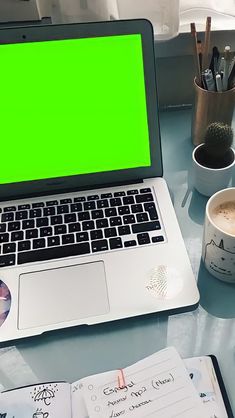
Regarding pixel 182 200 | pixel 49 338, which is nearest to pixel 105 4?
pixel 182 200

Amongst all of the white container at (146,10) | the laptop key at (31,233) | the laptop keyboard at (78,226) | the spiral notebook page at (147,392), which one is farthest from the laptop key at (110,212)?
the white container at (146,10)

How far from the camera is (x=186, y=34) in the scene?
2.41 ft

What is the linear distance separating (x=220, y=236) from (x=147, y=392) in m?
0.19

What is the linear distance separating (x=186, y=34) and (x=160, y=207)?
341 millimetres

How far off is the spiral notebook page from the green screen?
291 mm

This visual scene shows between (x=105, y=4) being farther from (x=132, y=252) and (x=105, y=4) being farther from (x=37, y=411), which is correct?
(x=37, y=411)

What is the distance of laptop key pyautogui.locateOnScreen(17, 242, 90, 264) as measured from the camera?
0.56 meters

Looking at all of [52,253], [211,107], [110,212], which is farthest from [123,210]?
[211,107]

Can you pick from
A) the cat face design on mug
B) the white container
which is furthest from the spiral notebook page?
the white container

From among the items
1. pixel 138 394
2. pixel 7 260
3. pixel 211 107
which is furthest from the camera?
pixel 211 107

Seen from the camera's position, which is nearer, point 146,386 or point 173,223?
point 146,386

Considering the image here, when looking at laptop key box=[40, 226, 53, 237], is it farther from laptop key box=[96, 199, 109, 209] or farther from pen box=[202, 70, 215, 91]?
pen box=[202, 70, 215, 91]

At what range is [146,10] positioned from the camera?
27.4 inches

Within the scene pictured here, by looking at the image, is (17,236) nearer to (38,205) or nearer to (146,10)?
(38,205)
